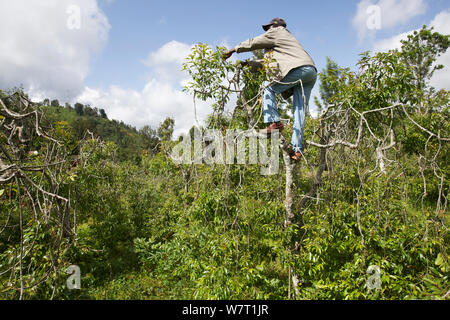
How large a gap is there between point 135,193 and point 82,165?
1.82m

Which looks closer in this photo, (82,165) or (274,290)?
(274,290)

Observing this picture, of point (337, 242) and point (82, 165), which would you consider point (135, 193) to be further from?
point (337, 242)

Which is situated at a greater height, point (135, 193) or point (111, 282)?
point (135, 193)

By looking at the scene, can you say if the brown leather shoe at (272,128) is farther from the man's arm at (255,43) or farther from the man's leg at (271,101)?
the man's arm at (255,43)

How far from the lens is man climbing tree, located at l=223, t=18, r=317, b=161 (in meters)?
2.42

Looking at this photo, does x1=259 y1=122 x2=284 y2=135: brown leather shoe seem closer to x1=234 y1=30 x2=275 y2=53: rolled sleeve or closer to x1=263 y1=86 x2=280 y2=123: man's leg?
x1=263 y1=86 x2=280 y2=123: man's leg

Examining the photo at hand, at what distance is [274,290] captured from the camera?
8.85 feet
